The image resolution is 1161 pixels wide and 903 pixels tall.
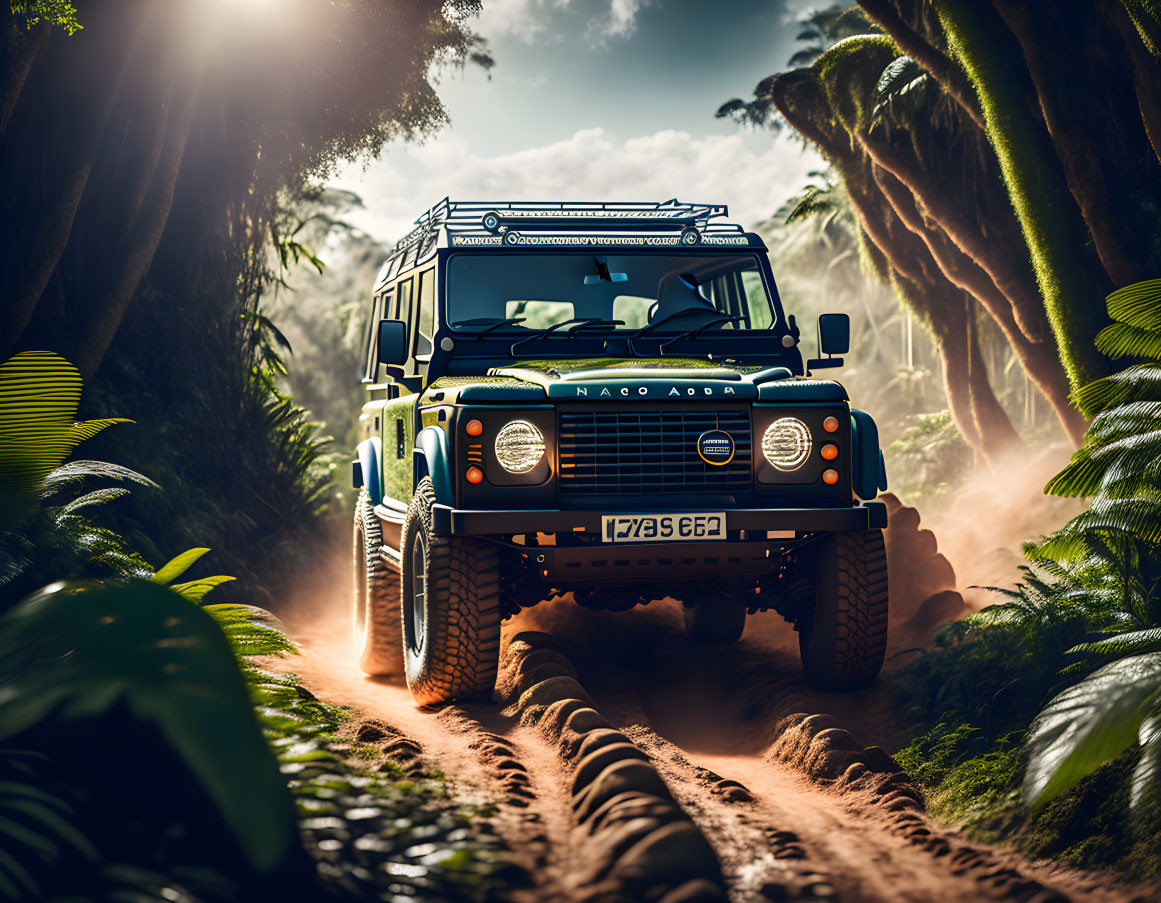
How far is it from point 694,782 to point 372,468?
4218 millimetres

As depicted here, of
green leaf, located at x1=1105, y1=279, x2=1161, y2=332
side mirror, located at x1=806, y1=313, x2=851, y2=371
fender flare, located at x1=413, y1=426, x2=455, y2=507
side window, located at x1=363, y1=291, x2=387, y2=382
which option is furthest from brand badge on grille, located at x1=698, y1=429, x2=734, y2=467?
side window, located at x1=363, y1=291, x2=387, y2=382

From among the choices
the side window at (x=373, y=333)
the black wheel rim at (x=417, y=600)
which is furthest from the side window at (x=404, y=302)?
the black wheel rim at (x=417, y=600)

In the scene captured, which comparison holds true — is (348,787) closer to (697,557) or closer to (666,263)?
(697,557)

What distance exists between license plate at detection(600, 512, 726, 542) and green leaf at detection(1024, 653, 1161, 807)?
183 cm

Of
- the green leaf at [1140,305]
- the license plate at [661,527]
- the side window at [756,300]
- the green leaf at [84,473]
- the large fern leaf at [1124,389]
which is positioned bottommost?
the license plate at [661,527]

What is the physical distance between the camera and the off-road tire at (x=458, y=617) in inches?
200

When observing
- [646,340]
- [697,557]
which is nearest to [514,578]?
[697,557]

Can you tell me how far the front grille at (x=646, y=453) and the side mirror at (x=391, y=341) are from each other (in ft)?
4.62

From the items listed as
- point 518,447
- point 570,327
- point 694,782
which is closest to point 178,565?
point 518,447

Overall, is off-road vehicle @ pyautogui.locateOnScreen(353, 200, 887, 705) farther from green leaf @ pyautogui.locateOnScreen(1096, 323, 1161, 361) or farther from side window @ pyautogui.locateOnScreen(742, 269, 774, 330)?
green leaf @ pyautogui.locateOnScreen(1096, 323, 1161, 361)

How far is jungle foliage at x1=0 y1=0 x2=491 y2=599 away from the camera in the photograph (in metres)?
8.81

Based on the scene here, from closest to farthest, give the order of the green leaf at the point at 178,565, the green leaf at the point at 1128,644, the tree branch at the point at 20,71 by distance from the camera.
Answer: the green leaf at the point at 1128,644 → the green leaf at the point at 178,565 → the tree branch at the point at 20,71

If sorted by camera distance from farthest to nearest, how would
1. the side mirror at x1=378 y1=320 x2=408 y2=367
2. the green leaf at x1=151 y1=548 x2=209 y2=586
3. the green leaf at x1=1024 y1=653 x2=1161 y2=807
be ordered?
the side mirror at x1=378 y1=320 x2=408 y2=367 → the green leaf at x1=151 y1=548 x2=209 y2=586 → the green leaf at x1=1024 y1=653 x2=1161 y2=807

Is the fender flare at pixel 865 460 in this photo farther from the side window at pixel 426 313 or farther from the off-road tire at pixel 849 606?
the side window at pixel 426 313
